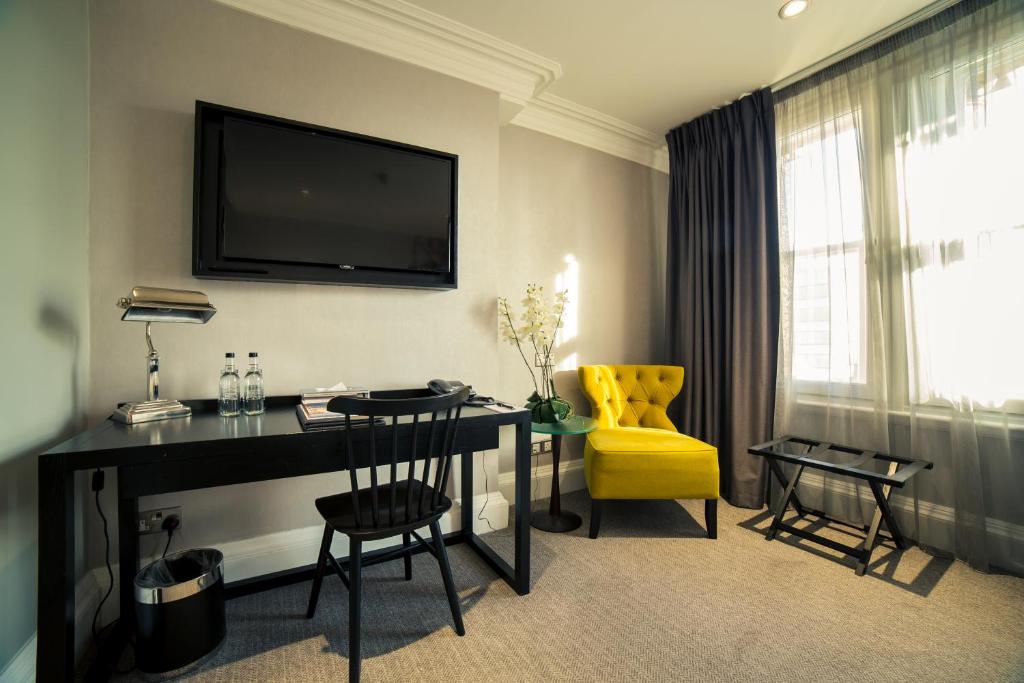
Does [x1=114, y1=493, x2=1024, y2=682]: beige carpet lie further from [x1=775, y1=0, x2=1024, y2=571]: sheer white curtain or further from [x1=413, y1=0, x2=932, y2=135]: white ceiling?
[x1=413, y1=0, x2=932, y2=135]: white ceiling

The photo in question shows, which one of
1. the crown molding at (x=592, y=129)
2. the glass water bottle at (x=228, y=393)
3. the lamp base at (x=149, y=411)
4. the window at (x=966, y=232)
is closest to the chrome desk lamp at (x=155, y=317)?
the lamp base at (x=149, y=411)

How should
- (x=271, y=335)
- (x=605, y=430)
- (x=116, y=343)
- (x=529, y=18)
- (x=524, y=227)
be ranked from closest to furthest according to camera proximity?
(x=116, y=343) < (x=271, y=335) < (x=529, y=18) < (x=605, y=430) < (x=524, y=227)

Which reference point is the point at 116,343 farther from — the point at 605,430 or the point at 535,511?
the point at 605,430

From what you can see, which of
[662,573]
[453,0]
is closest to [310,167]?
Answer: [453,0]

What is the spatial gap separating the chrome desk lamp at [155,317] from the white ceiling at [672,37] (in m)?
1.66

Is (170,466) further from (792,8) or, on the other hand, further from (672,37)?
(792,8)

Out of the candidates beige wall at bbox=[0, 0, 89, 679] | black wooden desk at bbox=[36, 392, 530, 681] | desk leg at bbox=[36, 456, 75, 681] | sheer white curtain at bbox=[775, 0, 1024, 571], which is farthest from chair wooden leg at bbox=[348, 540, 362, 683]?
sheer white curtain at bbox=[775, 0, 1024, 571]

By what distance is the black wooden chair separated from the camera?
131 centimetres

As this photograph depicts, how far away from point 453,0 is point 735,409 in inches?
106

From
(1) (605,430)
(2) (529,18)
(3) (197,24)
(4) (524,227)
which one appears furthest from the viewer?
(4) (524,227)

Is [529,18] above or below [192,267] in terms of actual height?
above

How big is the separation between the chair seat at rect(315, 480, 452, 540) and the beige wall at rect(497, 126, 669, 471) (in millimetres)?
1274

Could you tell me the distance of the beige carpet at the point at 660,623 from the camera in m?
1.40

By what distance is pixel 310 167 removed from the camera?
1.97 meters
